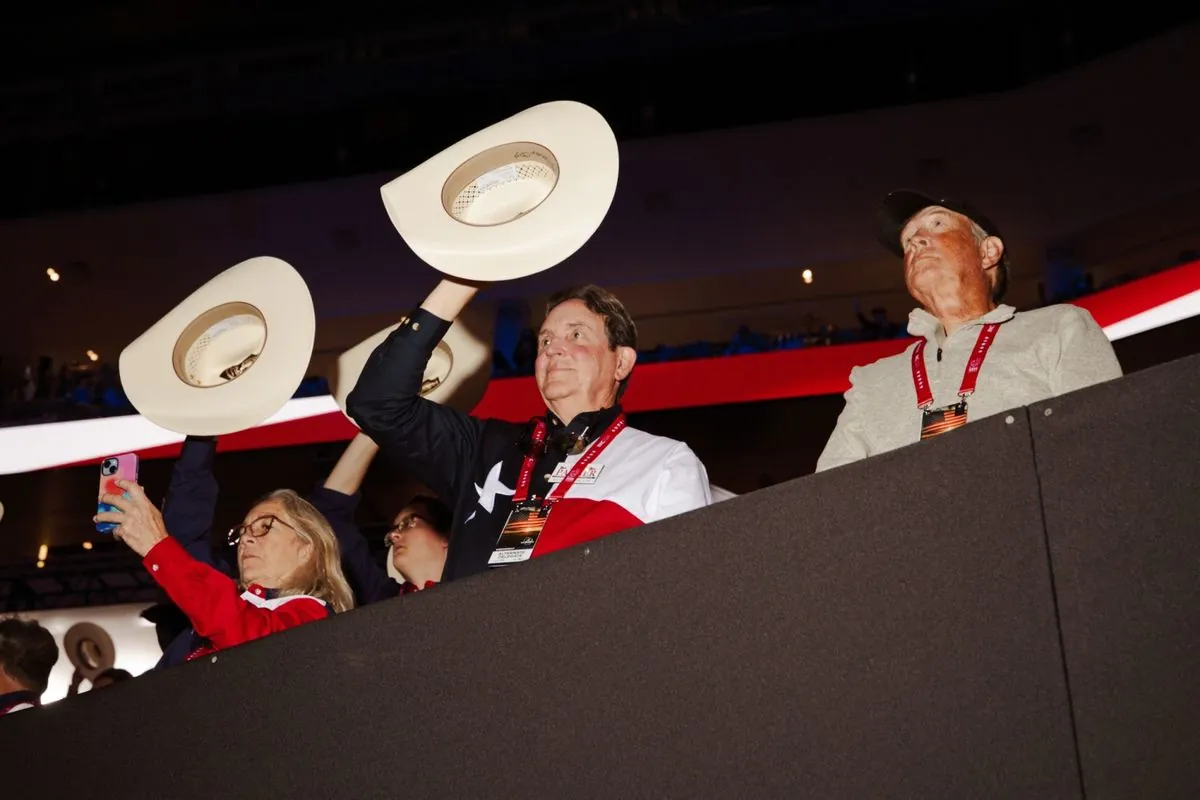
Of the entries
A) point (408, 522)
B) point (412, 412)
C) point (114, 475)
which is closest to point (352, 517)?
point (408, 522)

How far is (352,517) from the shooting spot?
2768 millimetres

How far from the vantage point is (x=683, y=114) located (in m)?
8.54

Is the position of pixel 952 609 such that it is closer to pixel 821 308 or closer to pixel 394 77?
pixel 394 77

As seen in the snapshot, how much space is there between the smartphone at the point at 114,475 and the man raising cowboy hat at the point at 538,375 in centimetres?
43

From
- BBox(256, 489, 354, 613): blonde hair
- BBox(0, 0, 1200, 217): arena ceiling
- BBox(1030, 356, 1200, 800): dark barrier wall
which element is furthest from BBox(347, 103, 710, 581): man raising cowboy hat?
BBox(0, 0, 1200, 217): arena ceiling

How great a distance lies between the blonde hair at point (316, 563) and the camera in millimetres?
2217

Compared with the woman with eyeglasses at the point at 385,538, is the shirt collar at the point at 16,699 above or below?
below

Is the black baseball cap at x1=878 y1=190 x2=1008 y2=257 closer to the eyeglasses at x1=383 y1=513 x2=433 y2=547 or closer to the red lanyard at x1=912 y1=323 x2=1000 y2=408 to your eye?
the red lanyard at x1=912 y1=323 x2=1000 y2=408

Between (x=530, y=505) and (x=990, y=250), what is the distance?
0.76m

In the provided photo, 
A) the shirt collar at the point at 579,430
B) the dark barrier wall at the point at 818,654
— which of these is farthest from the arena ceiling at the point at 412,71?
the dark barrier wall at the point at 818,654

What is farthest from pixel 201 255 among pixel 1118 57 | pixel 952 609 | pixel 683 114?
pixel 952 609

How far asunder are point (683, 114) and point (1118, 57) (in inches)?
101

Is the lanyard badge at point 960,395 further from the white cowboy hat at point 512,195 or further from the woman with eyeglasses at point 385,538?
the woman with eyeglasses at point 385,538

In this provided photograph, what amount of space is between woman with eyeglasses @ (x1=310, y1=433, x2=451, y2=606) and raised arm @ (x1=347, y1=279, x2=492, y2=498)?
1.82 ft
